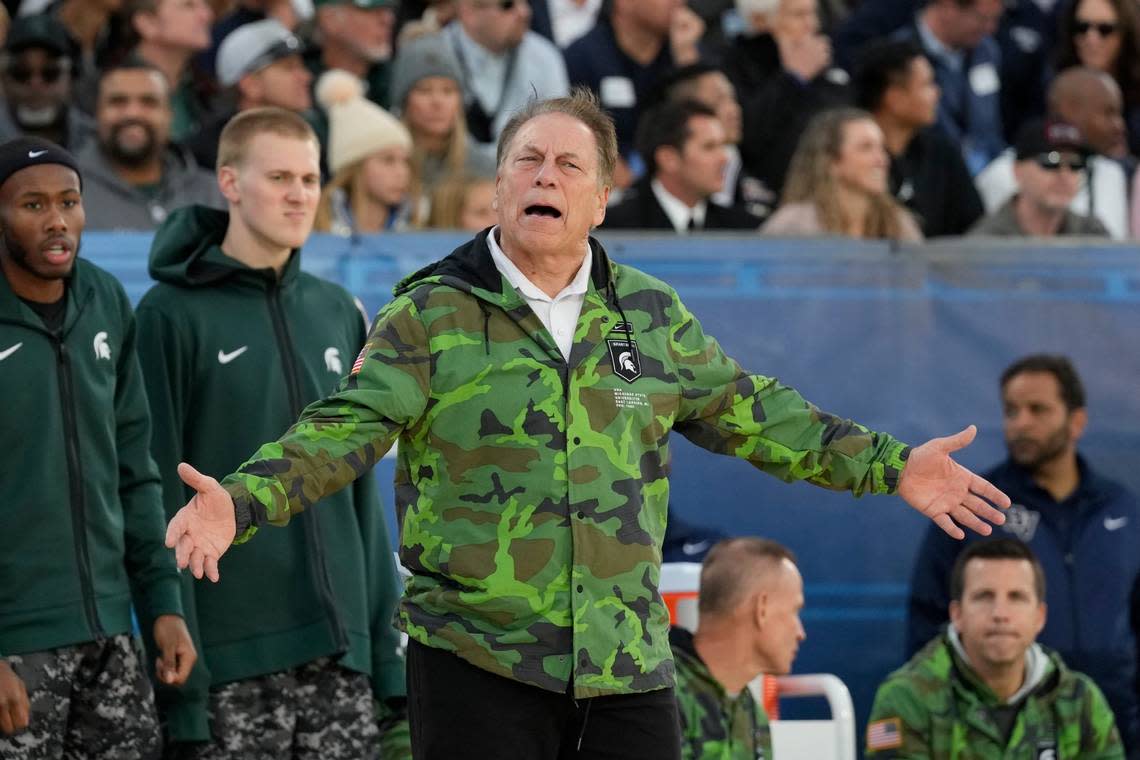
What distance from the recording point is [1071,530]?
24.2 ft

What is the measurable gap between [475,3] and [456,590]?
6.55 metres

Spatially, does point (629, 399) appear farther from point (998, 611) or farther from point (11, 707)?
point (998, 611)

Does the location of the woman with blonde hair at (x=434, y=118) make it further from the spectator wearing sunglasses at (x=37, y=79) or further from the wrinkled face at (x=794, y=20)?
the wrinkled face at (x=794, y=20)

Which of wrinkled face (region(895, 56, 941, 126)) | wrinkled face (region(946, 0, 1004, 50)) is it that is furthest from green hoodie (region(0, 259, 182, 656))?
wrinkled face (region(946, 0, 1004, 50))

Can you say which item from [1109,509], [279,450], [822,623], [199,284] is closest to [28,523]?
[199,284]

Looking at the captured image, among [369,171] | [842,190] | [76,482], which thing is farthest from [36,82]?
[76,482]

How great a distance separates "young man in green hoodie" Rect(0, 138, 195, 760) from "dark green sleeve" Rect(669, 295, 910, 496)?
158 centimetres

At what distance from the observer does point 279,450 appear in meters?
3.58

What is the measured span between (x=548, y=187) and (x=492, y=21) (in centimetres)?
612

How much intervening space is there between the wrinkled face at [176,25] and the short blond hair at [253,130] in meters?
3.95

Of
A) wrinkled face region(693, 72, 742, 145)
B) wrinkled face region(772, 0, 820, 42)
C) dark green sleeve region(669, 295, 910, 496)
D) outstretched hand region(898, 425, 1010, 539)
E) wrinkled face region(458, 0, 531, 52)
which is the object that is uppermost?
wrinkled face region(772, 0, 820, 42)

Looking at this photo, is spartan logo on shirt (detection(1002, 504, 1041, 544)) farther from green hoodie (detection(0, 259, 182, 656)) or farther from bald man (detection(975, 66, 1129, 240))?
green hoodie (detection(0, 259, 182, 656))

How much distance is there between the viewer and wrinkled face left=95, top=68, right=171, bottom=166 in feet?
25.6

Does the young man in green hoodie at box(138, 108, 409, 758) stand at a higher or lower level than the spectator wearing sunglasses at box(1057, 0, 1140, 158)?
lower
